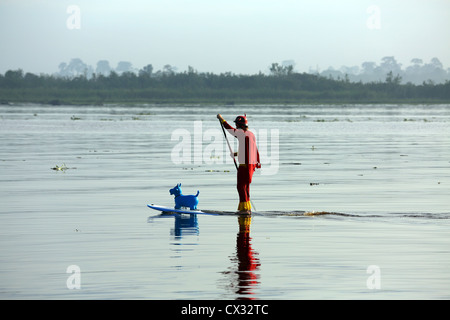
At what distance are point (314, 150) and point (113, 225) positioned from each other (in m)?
25.1

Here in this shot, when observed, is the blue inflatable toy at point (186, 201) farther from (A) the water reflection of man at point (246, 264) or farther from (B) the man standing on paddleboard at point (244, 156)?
(A) the water reflection of man at point (246, 264)

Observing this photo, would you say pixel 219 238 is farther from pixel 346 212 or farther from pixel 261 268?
pixel 346 212

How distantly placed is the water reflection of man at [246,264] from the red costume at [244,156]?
156 cm

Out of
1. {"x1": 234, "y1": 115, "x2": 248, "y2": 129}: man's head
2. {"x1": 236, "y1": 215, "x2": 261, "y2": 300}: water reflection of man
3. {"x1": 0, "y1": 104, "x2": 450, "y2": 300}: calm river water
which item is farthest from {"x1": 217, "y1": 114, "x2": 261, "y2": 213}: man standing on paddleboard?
{"x1": 236, "y1": 215, "x2": 261, "y2": 300}: water reflection of man

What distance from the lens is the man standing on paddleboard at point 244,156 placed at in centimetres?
1903

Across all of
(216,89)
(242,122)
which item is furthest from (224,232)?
(216,89)

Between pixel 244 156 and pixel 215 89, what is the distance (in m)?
163

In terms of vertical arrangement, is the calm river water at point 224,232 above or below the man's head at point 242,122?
below

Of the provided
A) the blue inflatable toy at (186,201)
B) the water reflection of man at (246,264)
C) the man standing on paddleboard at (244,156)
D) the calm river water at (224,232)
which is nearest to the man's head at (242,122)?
the man standing on paddleboard at (244,156)

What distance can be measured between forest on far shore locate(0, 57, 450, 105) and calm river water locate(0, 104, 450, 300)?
449 feet

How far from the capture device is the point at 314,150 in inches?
1655

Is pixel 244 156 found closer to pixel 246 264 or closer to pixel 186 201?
pixel 186 201
